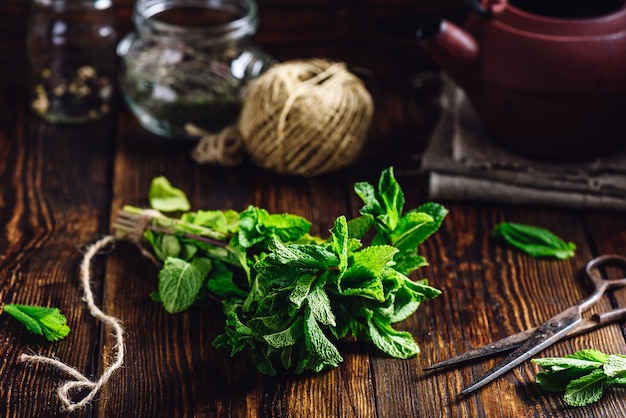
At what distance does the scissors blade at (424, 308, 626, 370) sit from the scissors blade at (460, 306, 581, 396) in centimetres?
1

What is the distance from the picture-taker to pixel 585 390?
A: 1.03 m

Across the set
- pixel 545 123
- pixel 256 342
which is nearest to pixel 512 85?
pixel 545 123

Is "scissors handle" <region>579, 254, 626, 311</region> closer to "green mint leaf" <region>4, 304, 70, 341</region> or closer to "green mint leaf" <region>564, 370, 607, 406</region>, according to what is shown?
"green mint leaf" <region>564, 370, 607, 406</region>

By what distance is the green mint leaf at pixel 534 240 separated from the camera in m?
1.30

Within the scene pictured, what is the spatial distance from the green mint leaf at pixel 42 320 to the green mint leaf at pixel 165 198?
252 millimetres

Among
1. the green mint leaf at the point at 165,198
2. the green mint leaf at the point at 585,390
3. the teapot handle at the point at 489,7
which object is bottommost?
the green mint leaf at the point at 165,198

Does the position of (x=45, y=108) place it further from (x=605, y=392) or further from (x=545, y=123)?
(x=605, y=392)

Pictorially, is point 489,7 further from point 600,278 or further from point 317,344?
point 317,344

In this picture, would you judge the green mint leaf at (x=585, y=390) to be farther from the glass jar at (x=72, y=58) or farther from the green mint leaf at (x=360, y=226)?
the glass jar at (x=72, y=58)

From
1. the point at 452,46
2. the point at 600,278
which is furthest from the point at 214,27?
the point at 600,278

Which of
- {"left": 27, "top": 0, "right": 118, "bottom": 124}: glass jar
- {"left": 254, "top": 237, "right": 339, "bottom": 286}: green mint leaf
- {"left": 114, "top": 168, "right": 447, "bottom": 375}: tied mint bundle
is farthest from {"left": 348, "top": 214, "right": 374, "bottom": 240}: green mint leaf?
{"left": 27, "top": 0, "right": 118, "bottom": 124}: glass jar

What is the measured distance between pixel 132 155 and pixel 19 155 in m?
0.19

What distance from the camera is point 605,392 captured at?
105cm

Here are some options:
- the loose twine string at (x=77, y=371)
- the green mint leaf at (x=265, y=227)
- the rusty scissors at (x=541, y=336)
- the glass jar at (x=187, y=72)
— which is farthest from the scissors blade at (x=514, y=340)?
the glass jar at (x=187, y=72)
